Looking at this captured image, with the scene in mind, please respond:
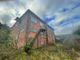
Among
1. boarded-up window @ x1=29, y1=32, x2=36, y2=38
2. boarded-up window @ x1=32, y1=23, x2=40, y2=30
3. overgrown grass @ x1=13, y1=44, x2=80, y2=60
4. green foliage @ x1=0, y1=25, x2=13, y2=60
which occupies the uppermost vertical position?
boarded-up window @ x1=32, y1=23, x2=40, y2=30

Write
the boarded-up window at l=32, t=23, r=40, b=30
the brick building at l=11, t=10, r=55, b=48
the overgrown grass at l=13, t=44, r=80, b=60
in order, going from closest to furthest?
the overgrown grass at l=13, t=44, r=80, b=60
the brick building at l=11, t=10, r=55, b=48
the boarded-up window at l=32, t=23, r=40, b=30

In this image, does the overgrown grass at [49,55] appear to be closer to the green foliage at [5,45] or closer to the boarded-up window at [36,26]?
the green foliage at [5,45]

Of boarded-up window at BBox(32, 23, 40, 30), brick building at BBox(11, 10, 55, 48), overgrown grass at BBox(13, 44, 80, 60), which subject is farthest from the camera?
boarded-up window at BBox(32, 23, 40, 30)

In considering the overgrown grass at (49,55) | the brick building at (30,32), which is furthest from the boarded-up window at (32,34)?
the overgrown grass at (49,55)

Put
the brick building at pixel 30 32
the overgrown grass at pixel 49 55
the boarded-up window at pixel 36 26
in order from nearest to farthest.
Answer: the overgrown grass at pixel 49 55
the brick building at pixel 30 32
the boarded-up window at pixel 36 26

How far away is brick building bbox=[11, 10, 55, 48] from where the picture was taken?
70.2 ft

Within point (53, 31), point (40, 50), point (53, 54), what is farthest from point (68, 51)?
point (53, 31)

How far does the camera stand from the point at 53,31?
2797cm

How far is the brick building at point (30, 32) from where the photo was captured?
70.2 feet

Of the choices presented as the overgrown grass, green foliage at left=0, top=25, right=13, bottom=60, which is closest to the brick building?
green foliage at left=0, top=25, right=13, bottom=60

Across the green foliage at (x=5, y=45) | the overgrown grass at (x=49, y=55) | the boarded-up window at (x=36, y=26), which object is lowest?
the overgrown grass at (x=49, y=55)

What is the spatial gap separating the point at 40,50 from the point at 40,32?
3886 mm

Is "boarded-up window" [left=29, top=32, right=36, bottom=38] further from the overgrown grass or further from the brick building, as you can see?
the overgrown grass

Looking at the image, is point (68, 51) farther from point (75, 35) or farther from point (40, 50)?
point (75, 35)
